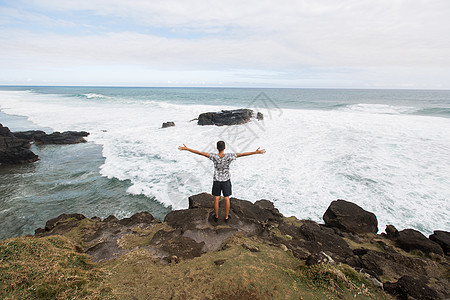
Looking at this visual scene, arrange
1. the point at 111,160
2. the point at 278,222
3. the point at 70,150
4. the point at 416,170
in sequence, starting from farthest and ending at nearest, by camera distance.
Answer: the point at 70,150 < the point at 111,160 < the point at 416,170 < the point at 278,222

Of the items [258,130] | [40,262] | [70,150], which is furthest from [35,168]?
[258,130]

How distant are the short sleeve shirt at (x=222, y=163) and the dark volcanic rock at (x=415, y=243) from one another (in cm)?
488

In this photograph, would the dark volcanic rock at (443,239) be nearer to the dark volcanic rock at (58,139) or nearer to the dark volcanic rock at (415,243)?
the dark volcanic rock at (415,243)

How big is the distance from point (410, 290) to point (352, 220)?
3169 millimetres

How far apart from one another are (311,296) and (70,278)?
11.5ft

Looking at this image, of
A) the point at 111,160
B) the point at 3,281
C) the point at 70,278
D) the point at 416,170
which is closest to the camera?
the point at 3,281

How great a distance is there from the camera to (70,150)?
15859mm

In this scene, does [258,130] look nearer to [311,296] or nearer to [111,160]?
[111,160]

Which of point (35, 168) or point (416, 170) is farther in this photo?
point (35, 168)

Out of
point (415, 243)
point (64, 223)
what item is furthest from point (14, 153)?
point (415, 243)

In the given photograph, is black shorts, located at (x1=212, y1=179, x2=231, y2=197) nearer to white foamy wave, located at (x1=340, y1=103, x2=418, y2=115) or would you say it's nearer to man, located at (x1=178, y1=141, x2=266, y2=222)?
man, located at (x1=178, y1=141, x2=266, y2=222)

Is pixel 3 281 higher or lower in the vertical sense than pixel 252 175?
higher

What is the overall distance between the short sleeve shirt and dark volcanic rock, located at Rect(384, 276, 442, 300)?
3448 mm

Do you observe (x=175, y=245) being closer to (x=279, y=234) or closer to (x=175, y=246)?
(x=175, y=246)
